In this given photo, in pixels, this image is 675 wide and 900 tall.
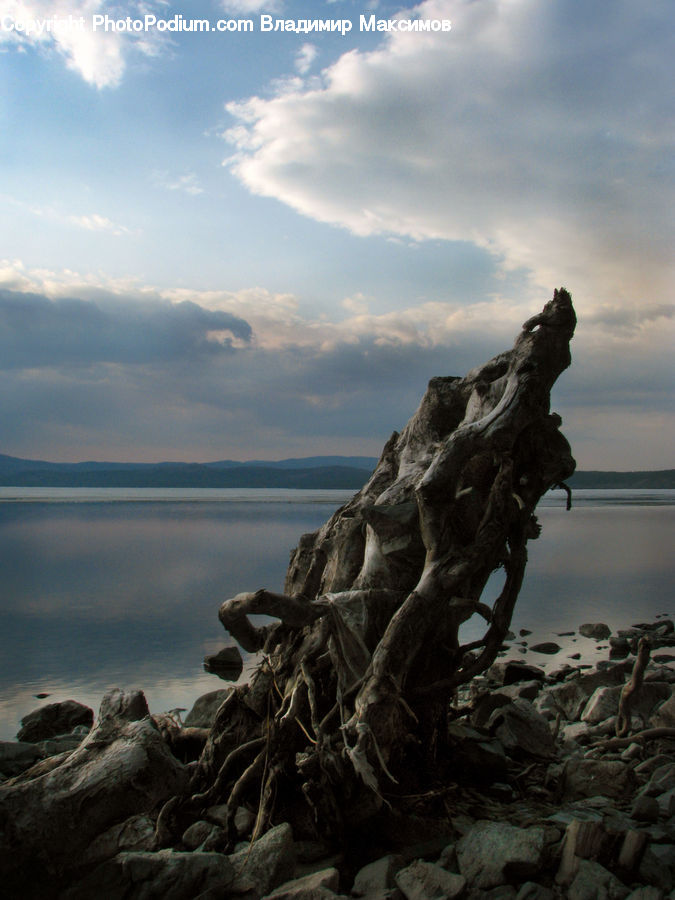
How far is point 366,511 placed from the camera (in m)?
6.52

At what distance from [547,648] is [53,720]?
29.7ft

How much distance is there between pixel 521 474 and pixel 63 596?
693 inches

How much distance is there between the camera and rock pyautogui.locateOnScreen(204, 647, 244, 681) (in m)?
11.8

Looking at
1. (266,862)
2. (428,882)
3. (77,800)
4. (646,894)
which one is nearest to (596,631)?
(646,894)

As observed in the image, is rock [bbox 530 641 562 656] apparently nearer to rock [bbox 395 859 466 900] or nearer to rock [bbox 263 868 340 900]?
rock [bbox 395 859 466 900]

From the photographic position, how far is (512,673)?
36.5 feet

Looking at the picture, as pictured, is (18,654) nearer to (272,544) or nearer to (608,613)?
(608,613)

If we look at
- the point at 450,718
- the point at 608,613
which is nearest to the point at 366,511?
the point at 450,718

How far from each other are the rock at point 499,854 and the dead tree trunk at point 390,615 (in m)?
0.76

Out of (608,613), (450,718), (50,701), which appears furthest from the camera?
(608,613)

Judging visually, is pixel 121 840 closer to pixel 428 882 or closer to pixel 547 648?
pixel 428 882

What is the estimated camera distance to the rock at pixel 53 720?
9172 millimetres

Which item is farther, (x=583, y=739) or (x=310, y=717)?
(x=583, y=739)

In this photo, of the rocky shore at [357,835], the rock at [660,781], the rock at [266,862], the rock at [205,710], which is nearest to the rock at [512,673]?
the rocky shore at [357,835]
